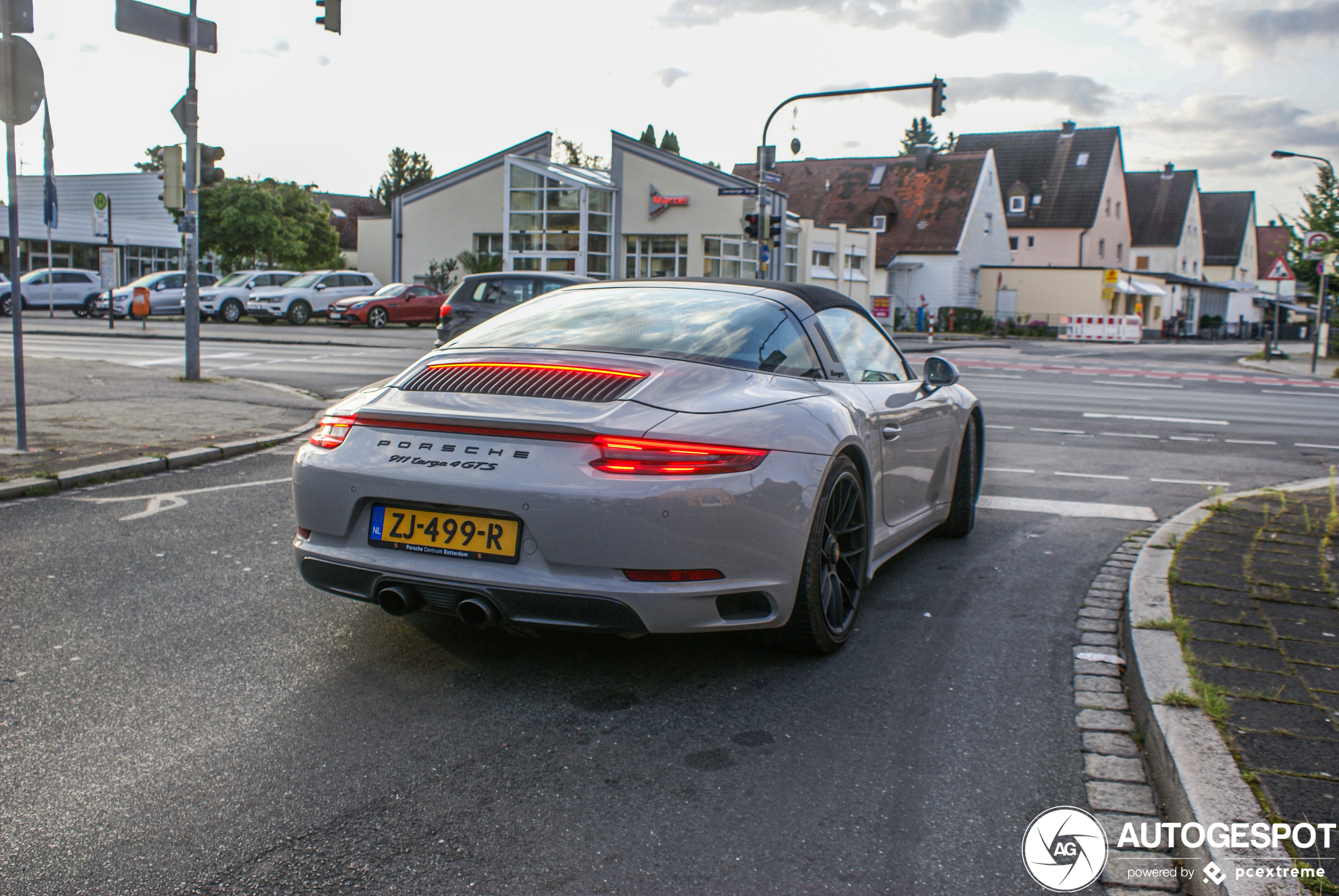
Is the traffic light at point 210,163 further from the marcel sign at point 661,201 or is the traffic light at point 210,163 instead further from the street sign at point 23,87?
the marcel sign at point 661,201

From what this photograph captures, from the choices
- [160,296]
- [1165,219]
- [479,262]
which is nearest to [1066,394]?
[160,296]

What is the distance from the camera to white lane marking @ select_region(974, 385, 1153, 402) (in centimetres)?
1661

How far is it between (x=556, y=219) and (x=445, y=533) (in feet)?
137

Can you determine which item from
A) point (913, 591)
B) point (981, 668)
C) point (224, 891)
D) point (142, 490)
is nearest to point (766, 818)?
point (224, 891)

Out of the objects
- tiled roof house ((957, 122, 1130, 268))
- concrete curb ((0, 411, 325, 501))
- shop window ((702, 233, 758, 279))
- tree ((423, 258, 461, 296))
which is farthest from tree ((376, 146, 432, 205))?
concrete curb ((0, 411, 325, 501))

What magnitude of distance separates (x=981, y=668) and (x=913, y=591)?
3.45 feet

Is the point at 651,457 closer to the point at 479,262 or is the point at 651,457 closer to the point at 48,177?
the point at 48,177

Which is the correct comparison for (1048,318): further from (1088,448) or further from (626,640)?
(626,640)

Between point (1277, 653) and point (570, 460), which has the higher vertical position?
point (570, 460)

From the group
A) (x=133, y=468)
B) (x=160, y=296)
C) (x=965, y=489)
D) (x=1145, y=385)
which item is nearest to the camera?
(x=965, y=489)

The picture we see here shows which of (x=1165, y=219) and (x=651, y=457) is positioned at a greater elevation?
(x=1165, y=219)

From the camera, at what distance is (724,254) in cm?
4500

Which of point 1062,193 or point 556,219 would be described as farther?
point 1062,193

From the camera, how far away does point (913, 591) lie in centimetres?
513
